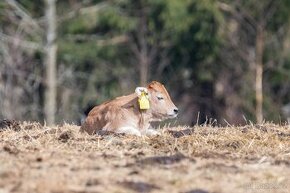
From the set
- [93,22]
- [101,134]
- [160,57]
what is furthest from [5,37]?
[101,134]

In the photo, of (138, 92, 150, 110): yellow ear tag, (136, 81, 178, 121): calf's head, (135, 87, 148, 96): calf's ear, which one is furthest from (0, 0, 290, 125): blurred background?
(138, 92, 150, 110): yellow ear tag

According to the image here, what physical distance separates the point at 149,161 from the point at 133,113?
5.24 meters

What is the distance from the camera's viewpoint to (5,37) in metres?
42.1

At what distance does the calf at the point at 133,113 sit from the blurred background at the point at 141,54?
21.8 metres

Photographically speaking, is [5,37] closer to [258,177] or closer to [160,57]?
[160,57]

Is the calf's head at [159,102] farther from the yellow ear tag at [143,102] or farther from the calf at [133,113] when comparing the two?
the yellow ear tag at [143,102]

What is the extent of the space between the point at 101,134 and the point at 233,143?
7.95 feet

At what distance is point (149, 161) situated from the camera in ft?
38.8

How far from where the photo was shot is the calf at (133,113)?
651 inches

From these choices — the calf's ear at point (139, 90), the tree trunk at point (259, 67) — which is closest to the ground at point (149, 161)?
the calf's ear at point (139, 90)

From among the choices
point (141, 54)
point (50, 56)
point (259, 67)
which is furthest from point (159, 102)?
point (141, 54)

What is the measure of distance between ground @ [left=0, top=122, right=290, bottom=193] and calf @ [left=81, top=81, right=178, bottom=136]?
4.36ft

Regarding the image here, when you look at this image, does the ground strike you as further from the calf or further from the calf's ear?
the calf's ear

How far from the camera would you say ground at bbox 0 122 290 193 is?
414 inches
